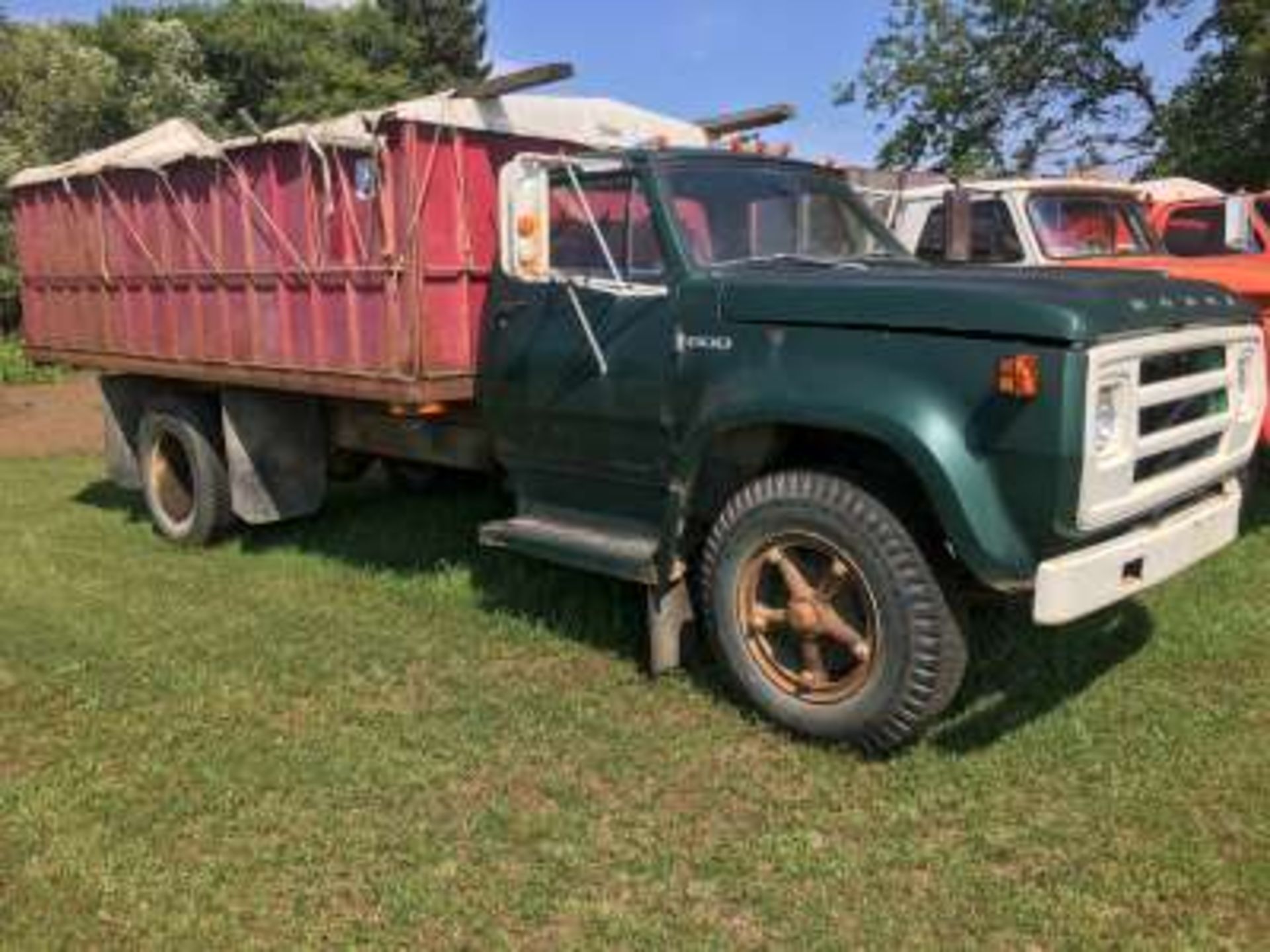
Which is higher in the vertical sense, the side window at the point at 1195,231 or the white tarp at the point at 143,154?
the white tarp at the point at 143,154

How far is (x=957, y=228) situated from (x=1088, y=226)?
10.1ft

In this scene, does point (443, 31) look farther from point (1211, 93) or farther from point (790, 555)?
point (790, 555)

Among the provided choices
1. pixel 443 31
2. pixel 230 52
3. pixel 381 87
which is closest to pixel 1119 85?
pixel 381 87

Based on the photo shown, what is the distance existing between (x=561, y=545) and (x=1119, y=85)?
63.7 ft

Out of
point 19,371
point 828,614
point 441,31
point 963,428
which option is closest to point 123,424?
Answer: point 828,614

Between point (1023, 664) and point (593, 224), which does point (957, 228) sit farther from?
point (1023, 664)

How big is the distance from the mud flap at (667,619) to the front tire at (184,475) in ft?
11.6

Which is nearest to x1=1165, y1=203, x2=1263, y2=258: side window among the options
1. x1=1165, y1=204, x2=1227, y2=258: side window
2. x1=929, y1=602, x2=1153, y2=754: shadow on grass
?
x1=1165, y1=204, x2=1227, y2=258: side window

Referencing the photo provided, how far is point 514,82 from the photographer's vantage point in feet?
17.9

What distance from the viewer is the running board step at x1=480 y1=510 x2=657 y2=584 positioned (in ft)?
16.1

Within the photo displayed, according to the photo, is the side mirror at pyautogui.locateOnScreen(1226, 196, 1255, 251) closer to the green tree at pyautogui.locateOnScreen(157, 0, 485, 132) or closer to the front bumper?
the front bumper

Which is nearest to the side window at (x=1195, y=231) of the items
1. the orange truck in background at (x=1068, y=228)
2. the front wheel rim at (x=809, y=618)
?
the orange truck in background at (x=1068, y=228)

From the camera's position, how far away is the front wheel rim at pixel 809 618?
4262 mm

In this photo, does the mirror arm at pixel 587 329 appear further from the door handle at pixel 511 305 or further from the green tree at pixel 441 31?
the green tree at pixel 441 31
